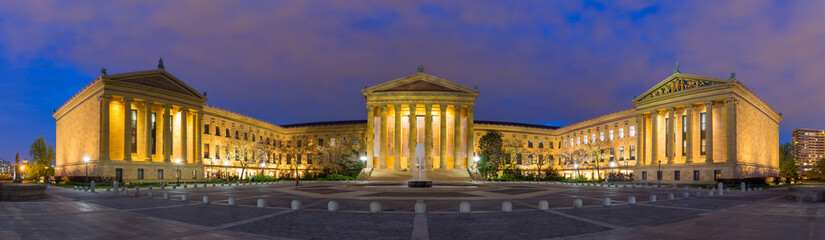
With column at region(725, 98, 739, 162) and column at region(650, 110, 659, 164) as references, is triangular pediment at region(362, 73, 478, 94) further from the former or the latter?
column at region(725, 98, 739, 162)

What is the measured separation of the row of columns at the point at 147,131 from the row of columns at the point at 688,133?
7048cm

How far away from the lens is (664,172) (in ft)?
218

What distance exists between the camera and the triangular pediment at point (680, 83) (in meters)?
62.2

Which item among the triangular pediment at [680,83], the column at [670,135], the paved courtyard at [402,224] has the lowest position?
the paved courtyard at [402,224]

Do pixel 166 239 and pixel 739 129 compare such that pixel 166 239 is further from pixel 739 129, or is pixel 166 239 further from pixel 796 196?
pixel 739 129

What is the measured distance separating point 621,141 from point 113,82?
83.0m

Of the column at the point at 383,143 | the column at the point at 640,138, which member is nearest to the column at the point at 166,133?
the column at the point at 383,143

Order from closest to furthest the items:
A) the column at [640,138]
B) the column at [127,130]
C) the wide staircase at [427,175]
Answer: the column at [127,130] < the wide staircase at [427,175] < the column at [640,138]

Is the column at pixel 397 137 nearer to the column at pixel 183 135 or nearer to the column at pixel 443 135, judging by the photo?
the column at pixel 443 135

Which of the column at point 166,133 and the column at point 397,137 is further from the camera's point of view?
the column at point 397,137

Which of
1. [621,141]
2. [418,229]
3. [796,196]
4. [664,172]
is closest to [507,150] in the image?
[621,141]

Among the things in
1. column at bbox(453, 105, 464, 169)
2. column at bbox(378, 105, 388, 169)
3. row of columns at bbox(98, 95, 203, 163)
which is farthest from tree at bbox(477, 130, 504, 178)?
row of columns at bbox(98, 95, 203, 163)

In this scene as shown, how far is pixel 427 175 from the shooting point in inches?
2746

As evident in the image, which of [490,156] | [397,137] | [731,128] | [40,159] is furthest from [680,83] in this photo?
[40,159]
